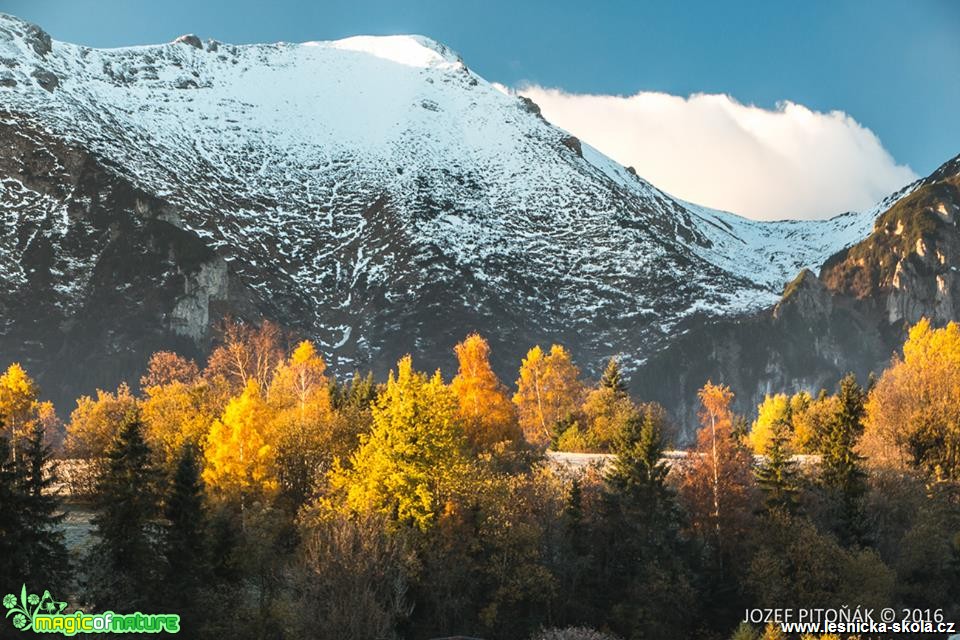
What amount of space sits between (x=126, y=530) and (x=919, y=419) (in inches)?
2405

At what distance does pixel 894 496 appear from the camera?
58.1m

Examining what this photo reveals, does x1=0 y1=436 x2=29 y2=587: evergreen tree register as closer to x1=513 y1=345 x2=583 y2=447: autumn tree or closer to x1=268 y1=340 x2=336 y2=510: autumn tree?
x1=268 y1=340 x2=336 y2=510: autumn tree

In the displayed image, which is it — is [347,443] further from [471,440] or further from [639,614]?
[639,614]

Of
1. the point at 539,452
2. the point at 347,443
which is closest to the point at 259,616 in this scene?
the point at 347,443

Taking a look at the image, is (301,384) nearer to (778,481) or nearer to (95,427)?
(95,427)

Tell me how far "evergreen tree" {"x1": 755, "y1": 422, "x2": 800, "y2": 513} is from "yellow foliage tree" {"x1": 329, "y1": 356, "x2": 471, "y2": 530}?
20.8 metres

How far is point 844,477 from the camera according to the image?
184 feet

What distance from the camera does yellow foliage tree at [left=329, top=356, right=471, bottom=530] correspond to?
41062mm

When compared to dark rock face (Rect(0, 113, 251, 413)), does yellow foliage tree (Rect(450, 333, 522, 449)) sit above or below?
below

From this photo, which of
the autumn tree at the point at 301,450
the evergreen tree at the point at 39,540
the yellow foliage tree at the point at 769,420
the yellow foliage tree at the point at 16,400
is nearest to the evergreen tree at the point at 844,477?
the yellow foliage tree at the point at 769,420

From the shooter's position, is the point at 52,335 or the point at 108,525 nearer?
the point at 108,525

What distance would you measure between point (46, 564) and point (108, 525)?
3013 mm

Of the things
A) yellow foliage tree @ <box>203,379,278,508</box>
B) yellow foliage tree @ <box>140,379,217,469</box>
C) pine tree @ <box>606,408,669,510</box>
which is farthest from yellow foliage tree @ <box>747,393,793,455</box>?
yellow foliage tree @ <box>203,379,278,508</box>

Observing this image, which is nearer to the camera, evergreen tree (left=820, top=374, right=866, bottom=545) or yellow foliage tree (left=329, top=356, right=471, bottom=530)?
yellow foliage tree (left=329, top=356, right=471, bottom=530)
